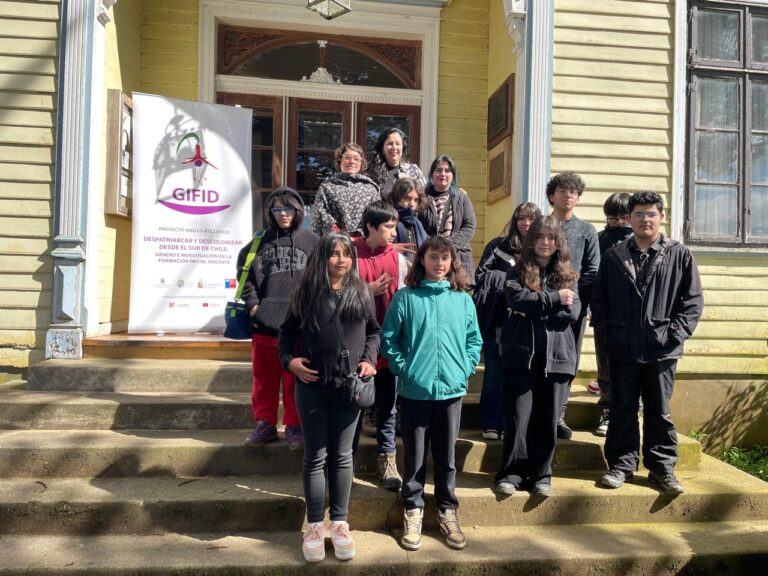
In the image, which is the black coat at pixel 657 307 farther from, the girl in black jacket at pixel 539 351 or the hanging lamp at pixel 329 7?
the hanging lamp at pixel 329 7

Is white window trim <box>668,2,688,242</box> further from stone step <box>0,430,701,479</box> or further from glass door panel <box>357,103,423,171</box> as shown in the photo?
stone step <box>0,430,701,479</box>

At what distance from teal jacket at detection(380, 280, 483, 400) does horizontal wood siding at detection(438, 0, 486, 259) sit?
337cm

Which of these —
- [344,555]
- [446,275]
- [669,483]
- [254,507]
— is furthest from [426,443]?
[669,483]

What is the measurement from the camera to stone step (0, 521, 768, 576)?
2.87 metres

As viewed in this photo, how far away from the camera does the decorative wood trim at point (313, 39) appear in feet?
20.8

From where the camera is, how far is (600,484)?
12.0ft

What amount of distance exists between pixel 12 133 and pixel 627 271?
4.68m

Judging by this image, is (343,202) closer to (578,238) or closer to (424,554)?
(578,238)

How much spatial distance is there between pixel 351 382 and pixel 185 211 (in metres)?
3.06

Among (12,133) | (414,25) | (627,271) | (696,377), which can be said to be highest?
(414,25)

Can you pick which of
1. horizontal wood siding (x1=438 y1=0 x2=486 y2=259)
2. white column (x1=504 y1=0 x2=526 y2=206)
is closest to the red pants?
white column (x1=504 y1=0 x2=526 y2=206)

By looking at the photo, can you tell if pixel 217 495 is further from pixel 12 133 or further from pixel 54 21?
pixel 54 21

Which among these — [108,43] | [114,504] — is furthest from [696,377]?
[108,43]

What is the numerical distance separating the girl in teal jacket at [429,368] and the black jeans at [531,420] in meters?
0.41
